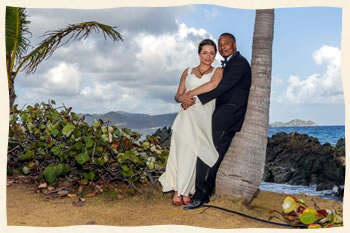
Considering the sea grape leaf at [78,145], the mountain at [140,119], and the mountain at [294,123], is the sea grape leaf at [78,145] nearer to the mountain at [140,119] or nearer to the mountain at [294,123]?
the mountain at [140,119]

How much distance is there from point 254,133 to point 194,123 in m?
0.70

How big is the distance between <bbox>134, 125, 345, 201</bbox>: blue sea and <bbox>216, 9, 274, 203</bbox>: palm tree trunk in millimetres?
316

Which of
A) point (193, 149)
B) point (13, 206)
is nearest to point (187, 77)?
point (193, 149)

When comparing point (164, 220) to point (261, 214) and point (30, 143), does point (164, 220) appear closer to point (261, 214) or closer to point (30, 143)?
point (261, 214)

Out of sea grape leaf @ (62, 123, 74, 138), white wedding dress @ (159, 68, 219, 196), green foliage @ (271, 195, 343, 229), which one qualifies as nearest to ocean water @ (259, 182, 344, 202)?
green foliage @ (271, 195, 343, 229)

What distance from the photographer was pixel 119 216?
196 inches

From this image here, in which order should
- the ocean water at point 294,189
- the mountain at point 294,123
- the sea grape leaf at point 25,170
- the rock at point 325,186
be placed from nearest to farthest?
the mountain at point 294,123 → the rock at point 325,186 → the ocean water at point 294,189 → the sea grape leaf at point 25,170

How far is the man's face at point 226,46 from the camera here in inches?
197

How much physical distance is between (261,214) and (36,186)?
300 cm

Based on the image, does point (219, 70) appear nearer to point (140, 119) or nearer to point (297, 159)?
point (140, 119)

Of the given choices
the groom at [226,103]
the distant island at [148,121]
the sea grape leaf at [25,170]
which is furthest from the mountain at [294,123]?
the sea grape leaf at [25,170]

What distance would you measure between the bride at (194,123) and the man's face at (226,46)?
85 mm

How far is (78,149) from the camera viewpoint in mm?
5871

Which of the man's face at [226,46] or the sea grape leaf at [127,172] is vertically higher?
the man's face at [226,46]
